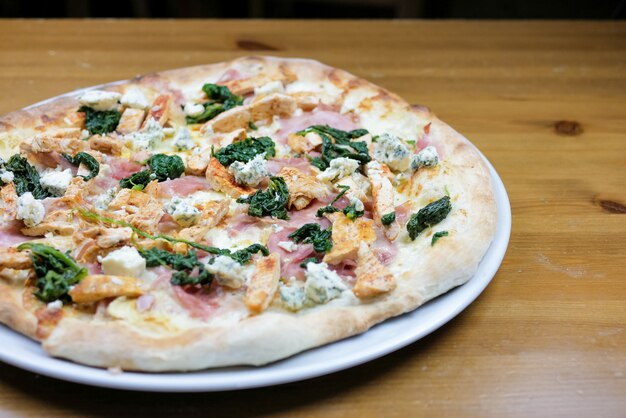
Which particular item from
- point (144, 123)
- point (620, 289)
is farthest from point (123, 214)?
point (620, 289)

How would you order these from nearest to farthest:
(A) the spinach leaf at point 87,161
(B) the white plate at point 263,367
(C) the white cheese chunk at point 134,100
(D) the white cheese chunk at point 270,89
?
(B) the white plate at point 263,367 → (A) the spinach leaf at point 87,161 → (C) the white cheese chunk at point 134,100 → (D) the white cheese chunk at point 270,89

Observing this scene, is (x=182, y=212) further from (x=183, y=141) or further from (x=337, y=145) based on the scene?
(x=337, y=145)

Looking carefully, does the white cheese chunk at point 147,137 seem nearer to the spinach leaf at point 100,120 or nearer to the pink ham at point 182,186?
the spinach leaf at point 100,120

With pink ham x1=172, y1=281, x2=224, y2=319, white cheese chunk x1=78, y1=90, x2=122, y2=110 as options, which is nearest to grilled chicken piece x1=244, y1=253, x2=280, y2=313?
pink ham x1=172, y1=281, x2=224, y2=319

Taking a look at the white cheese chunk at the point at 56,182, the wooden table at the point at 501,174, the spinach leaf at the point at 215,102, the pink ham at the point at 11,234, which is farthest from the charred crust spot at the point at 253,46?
the pink ham at the point at 11,234

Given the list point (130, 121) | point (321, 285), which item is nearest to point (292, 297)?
point (321, 285)

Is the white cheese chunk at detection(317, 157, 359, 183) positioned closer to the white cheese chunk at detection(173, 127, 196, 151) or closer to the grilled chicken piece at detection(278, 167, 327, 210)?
the grilled chicken piece at detection(278, 167, 327, 210)
